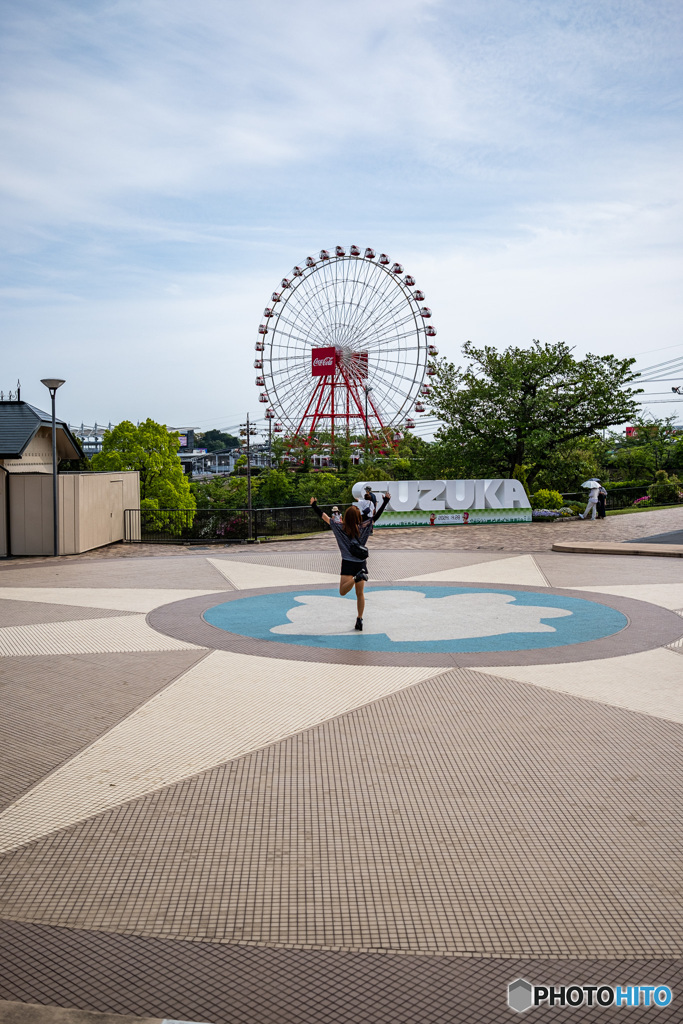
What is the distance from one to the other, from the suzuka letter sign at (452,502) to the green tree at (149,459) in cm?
1916

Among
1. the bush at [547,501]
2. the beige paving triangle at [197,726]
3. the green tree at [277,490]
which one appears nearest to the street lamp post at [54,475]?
the beige paving triangle at [197,726]

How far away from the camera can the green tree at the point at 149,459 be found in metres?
44.3

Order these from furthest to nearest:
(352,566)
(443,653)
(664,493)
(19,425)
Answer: (664,493), (19,425), (352,566), (443,653)

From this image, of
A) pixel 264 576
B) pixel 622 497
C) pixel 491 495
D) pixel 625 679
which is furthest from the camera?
pixel 622 497

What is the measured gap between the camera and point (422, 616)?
40.0ft

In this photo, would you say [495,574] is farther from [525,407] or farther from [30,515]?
[525,407]

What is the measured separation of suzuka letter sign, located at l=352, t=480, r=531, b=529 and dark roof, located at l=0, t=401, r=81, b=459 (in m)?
11.0

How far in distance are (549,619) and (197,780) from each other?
7.44 meters

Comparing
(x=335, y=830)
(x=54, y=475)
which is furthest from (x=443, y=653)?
(x=54, y=475)

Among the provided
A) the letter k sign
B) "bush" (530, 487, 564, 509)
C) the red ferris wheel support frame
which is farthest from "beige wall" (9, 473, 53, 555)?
the red ferris wheel support frame

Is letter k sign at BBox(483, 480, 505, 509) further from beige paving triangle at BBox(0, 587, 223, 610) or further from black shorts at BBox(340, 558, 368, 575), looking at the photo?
black shorts at BBox(340, 558, 368, 575)

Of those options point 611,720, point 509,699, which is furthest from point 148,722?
point 611,720

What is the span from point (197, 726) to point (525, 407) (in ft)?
101

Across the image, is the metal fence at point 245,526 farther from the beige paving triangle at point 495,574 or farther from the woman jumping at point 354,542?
the woman jumping at point 354,542
